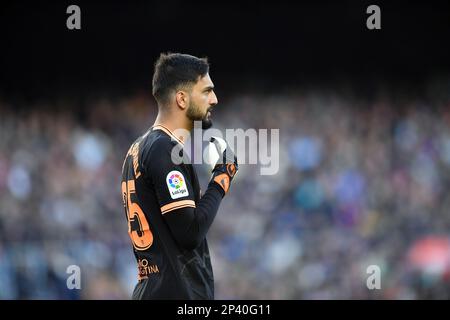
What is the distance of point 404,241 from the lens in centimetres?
962

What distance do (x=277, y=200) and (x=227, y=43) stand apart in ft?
9.43

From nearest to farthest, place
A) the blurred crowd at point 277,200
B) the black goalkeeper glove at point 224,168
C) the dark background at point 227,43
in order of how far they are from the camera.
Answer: the black goalkeeper glove at point 224,168 < the blurred crowd at point 277,200 < the dark background at point 227,43

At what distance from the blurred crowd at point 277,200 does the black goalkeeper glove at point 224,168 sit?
5781 millimetres

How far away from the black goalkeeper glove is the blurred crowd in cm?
578

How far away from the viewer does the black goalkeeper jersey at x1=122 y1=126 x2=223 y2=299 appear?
343cm

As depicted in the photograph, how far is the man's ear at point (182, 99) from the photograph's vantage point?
3.74 metres

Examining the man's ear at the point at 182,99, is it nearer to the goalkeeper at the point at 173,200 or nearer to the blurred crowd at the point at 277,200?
the goalkeeper at the point at 173,200

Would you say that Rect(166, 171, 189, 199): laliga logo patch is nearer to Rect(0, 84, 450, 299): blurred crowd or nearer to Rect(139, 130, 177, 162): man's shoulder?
Rect(139, 130, 177, 162): man's shoulder

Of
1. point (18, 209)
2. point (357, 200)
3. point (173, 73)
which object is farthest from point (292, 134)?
point (173, 73)

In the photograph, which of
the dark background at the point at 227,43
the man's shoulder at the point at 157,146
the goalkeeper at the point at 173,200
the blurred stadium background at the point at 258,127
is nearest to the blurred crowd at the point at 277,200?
the blurred stadium background at the point at 258,127

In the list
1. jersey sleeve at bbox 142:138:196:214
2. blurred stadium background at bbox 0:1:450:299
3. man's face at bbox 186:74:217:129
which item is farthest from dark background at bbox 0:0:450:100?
jersey sleeve at bbox 142:138:196:214

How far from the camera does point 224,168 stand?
3.74 m

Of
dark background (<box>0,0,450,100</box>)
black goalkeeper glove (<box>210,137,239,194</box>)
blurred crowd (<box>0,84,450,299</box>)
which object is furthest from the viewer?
dark background (<box>0,0,450,100</box>)

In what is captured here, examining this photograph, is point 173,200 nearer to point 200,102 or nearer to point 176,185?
point 176,185
